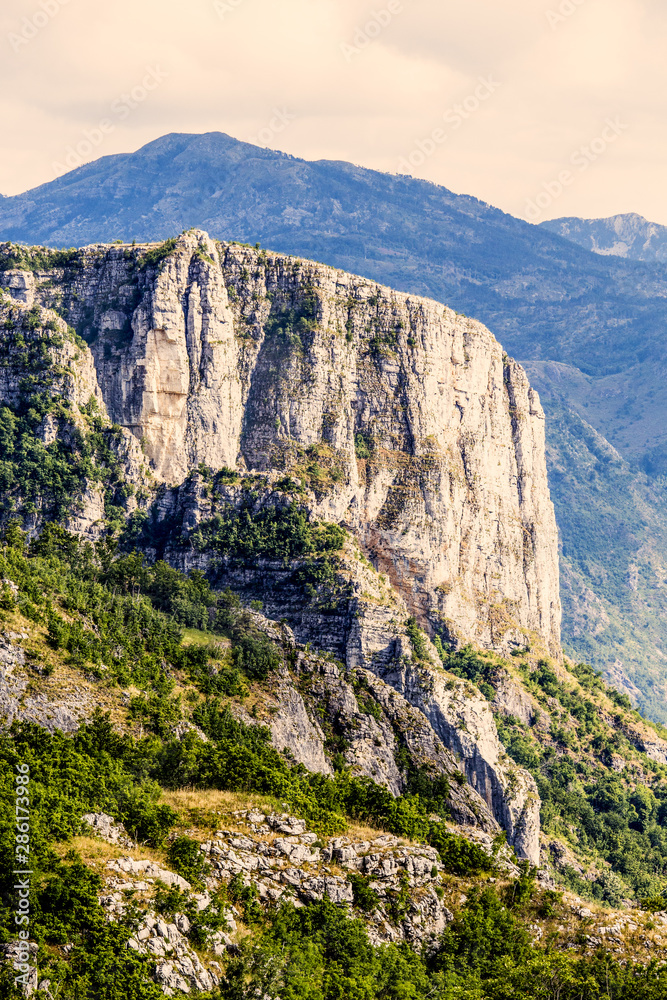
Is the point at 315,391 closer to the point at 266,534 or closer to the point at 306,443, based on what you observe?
the point at 306,443

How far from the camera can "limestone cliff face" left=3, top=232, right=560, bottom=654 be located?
140500 mm

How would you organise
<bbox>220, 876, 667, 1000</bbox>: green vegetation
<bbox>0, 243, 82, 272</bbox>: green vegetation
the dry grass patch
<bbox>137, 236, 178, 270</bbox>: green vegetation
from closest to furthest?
1. <bbox>220, 876, 667, 1000</bbox>: green vegetation
2. the dry grass patch
3. <bbox>137, 236, 178, 270</bbox>: green vegetation
4. <bbox>0, 243, 82, 272</bbox>: green vegetation

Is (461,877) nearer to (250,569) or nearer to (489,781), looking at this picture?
(489,781)

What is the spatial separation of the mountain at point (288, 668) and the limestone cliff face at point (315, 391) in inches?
16.3

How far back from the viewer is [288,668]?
104 meters

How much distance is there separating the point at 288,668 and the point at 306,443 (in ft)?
155

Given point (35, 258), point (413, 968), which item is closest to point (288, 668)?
point (413, 968)

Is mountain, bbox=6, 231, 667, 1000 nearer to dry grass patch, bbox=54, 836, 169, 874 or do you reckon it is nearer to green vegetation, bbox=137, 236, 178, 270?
dry grass patch, bbox=54, 836, 169, 874

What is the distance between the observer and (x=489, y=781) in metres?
121

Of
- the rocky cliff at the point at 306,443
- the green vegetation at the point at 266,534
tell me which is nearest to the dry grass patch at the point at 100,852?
the rocky cliff at the point at 306,443

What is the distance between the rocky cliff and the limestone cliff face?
11.3 inches

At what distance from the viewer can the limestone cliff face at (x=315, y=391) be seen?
140500mm

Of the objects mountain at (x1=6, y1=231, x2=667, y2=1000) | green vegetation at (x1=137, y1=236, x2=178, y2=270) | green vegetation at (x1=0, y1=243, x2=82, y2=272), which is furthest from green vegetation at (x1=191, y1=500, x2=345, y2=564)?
green vegetation at (x1=0, y1=243, x2=82, y2=272)

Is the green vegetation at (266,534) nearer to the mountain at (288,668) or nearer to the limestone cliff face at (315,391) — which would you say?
the mountain at (288,668)
